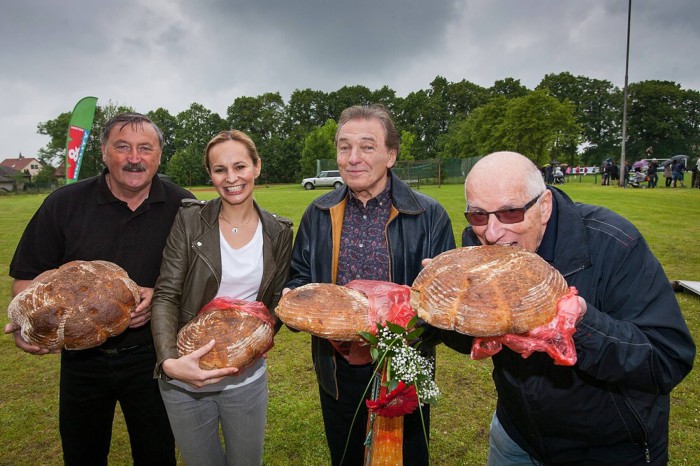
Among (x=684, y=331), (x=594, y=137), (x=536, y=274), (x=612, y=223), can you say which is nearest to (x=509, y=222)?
(x=536, y=274)

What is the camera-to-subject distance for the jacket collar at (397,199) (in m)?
2.94

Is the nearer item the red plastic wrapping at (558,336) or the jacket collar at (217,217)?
the red plastic wrapping at (558,336)

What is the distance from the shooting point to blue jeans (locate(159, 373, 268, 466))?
9.24ft

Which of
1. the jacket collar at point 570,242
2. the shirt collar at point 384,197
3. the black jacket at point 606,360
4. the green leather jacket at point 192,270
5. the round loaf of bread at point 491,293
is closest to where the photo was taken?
the round loaf of bread at point 491,293

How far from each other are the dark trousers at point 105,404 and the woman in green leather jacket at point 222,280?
44 centimetres

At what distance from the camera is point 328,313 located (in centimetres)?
219

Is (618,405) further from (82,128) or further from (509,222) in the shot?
(82,128)

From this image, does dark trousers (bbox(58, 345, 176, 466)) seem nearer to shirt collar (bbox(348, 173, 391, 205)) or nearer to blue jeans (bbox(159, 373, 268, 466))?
blue jeans (bbox(159, 373, 268, 466))

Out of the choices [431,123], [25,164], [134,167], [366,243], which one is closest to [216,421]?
[366,243]

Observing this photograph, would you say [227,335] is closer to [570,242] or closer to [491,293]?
[491,293]

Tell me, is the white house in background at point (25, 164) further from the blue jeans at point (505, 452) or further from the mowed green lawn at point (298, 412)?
the blue jeans at point (505, 452)

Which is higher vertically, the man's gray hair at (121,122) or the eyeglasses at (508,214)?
the man's gray hair at (121,122)

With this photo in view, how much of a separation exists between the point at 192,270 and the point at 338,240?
1.09 m

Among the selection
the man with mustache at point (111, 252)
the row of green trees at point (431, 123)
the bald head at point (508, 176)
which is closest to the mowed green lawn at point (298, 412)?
the man with mustache at point (111, 252)
